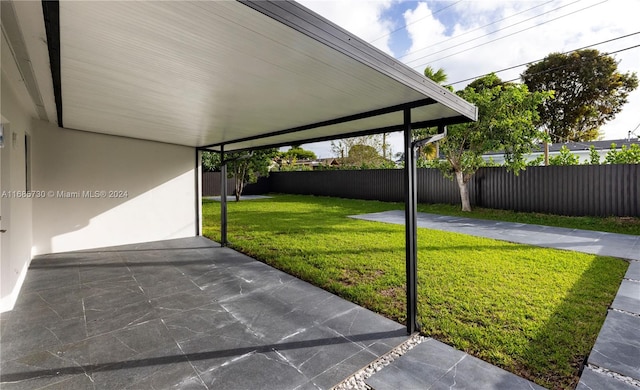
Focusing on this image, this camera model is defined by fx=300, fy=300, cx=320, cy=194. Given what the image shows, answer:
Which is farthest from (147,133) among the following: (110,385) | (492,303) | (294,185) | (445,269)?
(294,185)

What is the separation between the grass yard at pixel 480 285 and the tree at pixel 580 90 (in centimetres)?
1611

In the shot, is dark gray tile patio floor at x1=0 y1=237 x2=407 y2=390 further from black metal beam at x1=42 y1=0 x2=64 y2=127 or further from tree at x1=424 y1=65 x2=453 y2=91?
tree at x1=424 y1=65 x2=453 y2=91

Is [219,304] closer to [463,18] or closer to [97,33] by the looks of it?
[97,33]

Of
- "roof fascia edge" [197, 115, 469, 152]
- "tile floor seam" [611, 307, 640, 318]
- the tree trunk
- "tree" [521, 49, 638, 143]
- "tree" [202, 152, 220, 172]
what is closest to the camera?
"tile floor seam" [611, 307, 640, 318]

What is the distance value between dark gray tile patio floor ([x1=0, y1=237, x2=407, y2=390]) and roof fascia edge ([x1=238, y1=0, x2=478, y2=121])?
2.10 m

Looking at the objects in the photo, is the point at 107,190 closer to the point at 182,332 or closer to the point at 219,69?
the point at 182,332

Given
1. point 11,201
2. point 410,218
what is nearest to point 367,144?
point 410,218

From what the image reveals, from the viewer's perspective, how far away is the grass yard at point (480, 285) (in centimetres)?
244

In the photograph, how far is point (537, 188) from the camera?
909 cm

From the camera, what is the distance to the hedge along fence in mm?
7723

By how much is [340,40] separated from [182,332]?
2.72 meters

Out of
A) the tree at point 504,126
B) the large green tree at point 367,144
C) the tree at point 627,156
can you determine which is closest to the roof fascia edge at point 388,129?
the tree at point 504,126

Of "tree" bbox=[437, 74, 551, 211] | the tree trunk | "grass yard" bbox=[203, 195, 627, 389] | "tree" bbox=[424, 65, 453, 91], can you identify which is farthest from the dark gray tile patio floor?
"tree" bbox=[424, 65, 453, 91]

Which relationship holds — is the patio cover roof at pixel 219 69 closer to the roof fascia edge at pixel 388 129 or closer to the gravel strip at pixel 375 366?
the roof fascia edge at pixel 388 129
